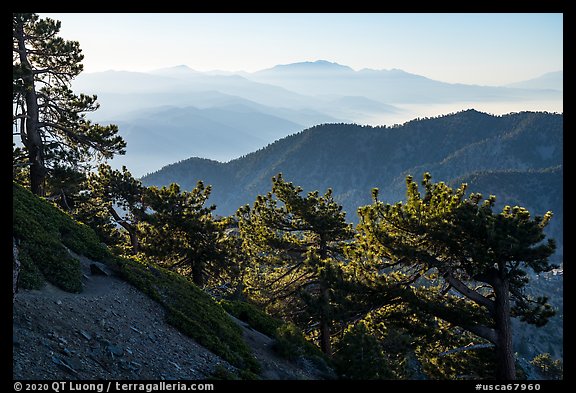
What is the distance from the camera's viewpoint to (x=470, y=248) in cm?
1738

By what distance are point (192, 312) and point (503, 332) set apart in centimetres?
1160

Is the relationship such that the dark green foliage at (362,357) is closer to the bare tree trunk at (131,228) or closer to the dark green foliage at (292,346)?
the dark green foliage at (292,346)

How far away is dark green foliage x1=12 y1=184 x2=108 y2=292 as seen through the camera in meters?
15.0

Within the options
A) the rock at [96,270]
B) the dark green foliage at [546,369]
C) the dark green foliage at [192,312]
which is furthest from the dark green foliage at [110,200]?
the dark green foliage at [546,369]

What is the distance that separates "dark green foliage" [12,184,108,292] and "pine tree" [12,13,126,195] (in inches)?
455

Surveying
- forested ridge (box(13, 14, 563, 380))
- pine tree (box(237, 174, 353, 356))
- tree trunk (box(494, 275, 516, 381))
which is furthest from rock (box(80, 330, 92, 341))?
tree trunk (box(494, 275, 516, 381))

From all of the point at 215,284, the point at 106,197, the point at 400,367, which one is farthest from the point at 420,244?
the point at 106,197

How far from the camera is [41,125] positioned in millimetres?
30594

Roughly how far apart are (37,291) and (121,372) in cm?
382

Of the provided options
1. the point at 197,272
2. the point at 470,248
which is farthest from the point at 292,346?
the point at 197,272

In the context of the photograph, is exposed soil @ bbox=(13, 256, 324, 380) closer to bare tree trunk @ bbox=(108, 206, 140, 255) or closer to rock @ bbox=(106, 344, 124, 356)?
rock @ bbox=(106, 344, 124, 356)

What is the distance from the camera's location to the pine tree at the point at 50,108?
2911cm

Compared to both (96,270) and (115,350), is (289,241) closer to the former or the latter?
(96,270)
